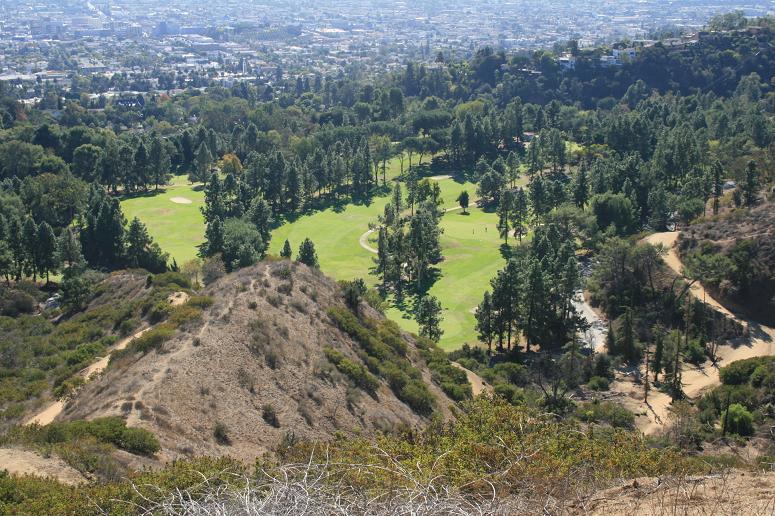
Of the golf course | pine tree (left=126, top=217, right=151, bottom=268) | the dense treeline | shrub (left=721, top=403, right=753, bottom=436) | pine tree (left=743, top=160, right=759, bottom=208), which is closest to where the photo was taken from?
shrub (left=721, top=403, right=753, bottom=436)

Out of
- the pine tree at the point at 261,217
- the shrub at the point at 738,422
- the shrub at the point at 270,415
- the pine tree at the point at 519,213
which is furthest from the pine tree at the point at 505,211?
the shrub at the point at 270,415

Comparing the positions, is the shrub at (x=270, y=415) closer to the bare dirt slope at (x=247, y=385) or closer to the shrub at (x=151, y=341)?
the bare dirt slope at (x=247, y=385)

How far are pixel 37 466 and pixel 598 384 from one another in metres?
32.2

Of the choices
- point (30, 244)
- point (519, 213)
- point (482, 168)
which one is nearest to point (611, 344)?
point (519, 213)

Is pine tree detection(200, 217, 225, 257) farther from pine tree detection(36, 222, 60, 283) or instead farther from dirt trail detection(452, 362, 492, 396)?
dirt trail detection(452, 362, 492, 396)

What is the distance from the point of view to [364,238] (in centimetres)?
7912

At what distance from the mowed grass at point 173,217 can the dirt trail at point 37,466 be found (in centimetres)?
4828

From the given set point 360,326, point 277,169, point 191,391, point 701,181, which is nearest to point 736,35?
point 701,181

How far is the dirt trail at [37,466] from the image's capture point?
20962 mm

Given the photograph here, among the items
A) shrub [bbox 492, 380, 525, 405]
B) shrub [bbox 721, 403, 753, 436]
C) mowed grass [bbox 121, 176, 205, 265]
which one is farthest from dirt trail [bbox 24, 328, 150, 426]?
mowed grass [bbox 121, 176, 205, 265]

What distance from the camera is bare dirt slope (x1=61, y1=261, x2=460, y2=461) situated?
2658 centimetres

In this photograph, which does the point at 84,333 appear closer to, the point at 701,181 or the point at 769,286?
the point at 769,286

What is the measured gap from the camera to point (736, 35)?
485ft

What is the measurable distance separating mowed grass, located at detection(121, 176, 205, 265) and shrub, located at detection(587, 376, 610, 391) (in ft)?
135
